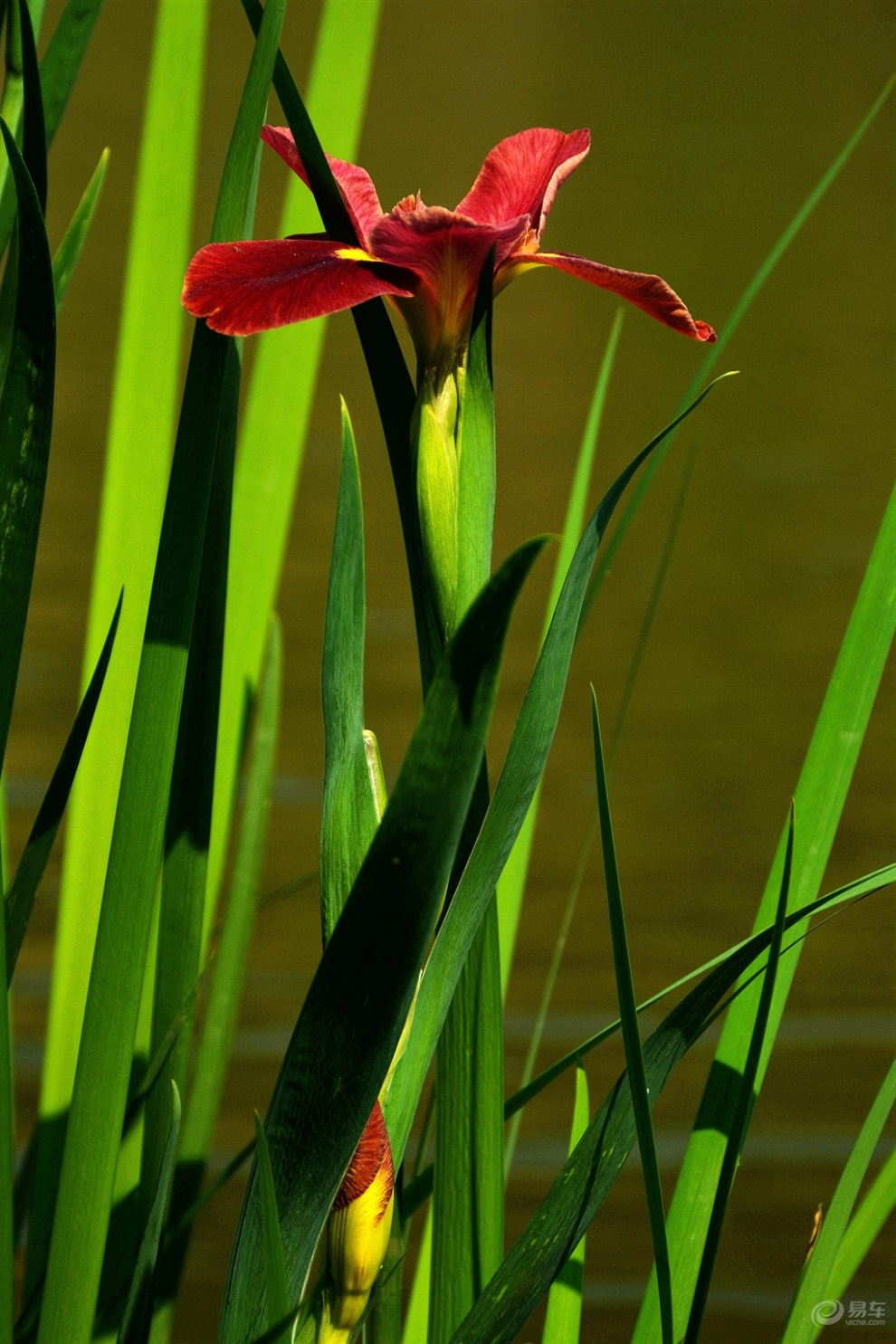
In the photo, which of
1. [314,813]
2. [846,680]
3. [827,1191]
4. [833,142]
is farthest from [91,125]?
[846,680]

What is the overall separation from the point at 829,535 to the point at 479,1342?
159 centimetres

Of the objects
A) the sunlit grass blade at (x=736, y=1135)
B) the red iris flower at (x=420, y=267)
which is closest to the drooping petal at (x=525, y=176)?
the red iris flower at (x=420, y=267)

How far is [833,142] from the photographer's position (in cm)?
336

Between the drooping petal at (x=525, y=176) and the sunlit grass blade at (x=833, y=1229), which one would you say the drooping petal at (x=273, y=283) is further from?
the sunlit grass blade at (x=833, y=1229)

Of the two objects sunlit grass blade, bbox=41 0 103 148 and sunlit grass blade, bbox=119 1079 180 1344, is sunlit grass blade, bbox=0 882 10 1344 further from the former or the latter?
sunlit grass blade, bbox=41 0 103 148

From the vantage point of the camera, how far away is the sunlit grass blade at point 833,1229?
0.74 ft

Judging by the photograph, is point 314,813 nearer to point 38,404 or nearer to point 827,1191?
point 827,1191

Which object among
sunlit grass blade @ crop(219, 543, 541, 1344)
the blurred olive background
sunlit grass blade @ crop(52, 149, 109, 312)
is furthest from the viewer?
the blurred olive background

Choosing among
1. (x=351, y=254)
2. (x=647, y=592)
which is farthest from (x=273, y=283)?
(x=647, y=592)

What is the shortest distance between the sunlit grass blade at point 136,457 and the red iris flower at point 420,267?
0.06 m

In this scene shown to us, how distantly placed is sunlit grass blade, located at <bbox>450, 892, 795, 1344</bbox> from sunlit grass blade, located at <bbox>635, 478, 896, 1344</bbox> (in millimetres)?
37

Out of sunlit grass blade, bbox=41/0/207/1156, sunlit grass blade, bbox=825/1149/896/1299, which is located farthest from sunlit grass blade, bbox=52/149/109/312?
sunlit grass blade, bbox=825/1149/896/1299

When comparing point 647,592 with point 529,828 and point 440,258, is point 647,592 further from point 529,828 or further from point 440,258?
point 440,258

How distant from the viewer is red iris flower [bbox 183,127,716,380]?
0.18m
